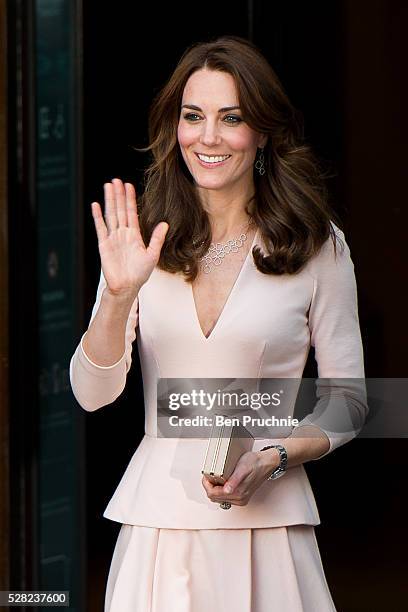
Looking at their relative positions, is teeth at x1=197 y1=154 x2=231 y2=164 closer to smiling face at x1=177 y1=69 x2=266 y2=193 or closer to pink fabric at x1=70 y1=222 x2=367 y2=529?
smiling face at x1=177 y1=69 x2=266 y2=193

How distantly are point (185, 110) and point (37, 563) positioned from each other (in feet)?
5.25

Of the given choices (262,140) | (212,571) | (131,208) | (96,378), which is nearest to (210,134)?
(262,140)

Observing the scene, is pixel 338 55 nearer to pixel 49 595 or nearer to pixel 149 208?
pixel 149 208

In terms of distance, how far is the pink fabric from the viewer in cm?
253

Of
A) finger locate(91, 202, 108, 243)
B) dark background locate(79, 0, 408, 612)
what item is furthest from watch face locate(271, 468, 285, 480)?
dark background locate(79, 0, 408, 612)

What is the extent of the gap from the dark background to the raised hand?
1.13 meters

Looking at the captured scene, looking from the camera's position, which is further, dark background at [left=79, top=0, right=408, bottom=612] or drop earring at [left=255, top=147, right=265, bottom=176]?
dark background at [left=79, top=0, right=408, bottom=612]

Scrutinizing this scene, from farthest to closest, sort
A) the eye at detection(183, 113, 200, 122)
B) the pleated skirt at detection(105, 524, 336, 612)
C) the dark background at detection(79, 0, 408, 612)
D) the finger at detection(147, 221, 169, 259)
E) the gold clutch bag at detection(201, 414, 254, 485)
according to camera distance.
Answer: the dark background at detection(79, 0, 408, 612) < the eye at detection(183, 113, 200, 122) < the pleated skirt at detection(105, 524, 336, 612) < the finger at detection(147, 221, 169, 259) < the gold clutch bag at detection(201, 414, 254, 485)

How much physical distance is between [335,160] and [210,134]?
97 centimetres

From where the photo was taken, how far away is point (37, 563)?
372 centimetres

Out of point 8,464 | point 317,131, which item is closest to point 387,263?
point 317,131

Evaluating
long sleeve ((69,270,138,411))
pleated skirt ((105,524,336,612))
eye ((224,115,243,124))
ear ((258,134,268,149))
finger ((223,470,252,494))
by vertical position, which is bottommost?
pleated skirt ((105,524,336,612))

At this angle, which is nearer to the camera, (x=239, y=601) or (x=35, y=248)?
(x=239, y=601)

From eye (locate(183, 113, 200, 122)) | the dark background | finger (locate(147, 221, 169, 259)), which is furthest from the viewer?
the dark background
